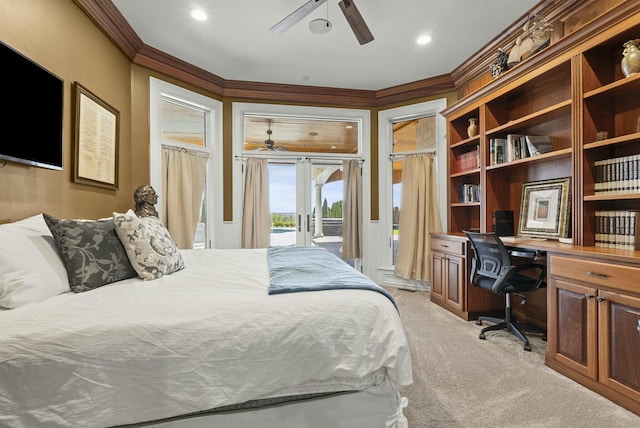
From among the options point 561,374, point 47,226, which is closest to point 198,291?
point 47,226

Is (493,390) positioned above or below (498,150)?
below

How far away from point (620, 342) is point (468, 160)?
2380mm

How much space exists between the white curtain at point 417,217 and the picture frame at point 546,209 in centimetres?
136

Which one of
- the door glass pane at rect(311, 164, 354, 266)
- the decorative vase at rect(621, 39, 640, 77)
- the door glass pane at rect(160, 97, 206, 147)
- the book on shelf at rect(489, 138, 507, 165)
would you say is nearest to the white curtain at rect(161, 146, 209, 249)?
the door glass pane at rect(160, 97, 206, 147)

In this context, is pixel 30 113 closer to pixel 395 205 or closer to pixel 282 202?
pixel 282 202

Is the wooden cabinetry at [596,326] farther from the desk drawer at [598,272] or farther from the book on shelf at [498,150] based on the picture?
the book on shelf at [498,150]

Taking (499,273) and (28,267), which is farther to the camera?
(499,273)

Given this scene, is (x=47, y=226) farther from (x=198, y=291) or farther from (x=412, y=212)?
(x=412, y=212)

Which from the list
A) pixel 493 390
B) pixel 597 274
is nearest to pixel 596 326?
pixel 597 274

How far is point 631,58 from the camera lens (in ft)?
6.47

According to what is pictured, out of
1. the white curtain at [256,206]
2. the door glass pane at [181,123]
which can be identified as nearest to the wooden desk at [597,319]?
the white curtain at [256,206]

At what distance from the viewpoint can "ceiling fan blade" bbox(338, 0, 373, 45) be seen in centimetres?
229

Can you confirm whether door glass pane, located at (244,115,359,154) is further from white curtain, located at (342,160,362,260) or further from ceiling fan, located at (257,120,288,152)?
white curtain, located at (342,160,362,260)

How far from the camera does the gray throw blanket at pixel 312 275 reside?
1.45 m
